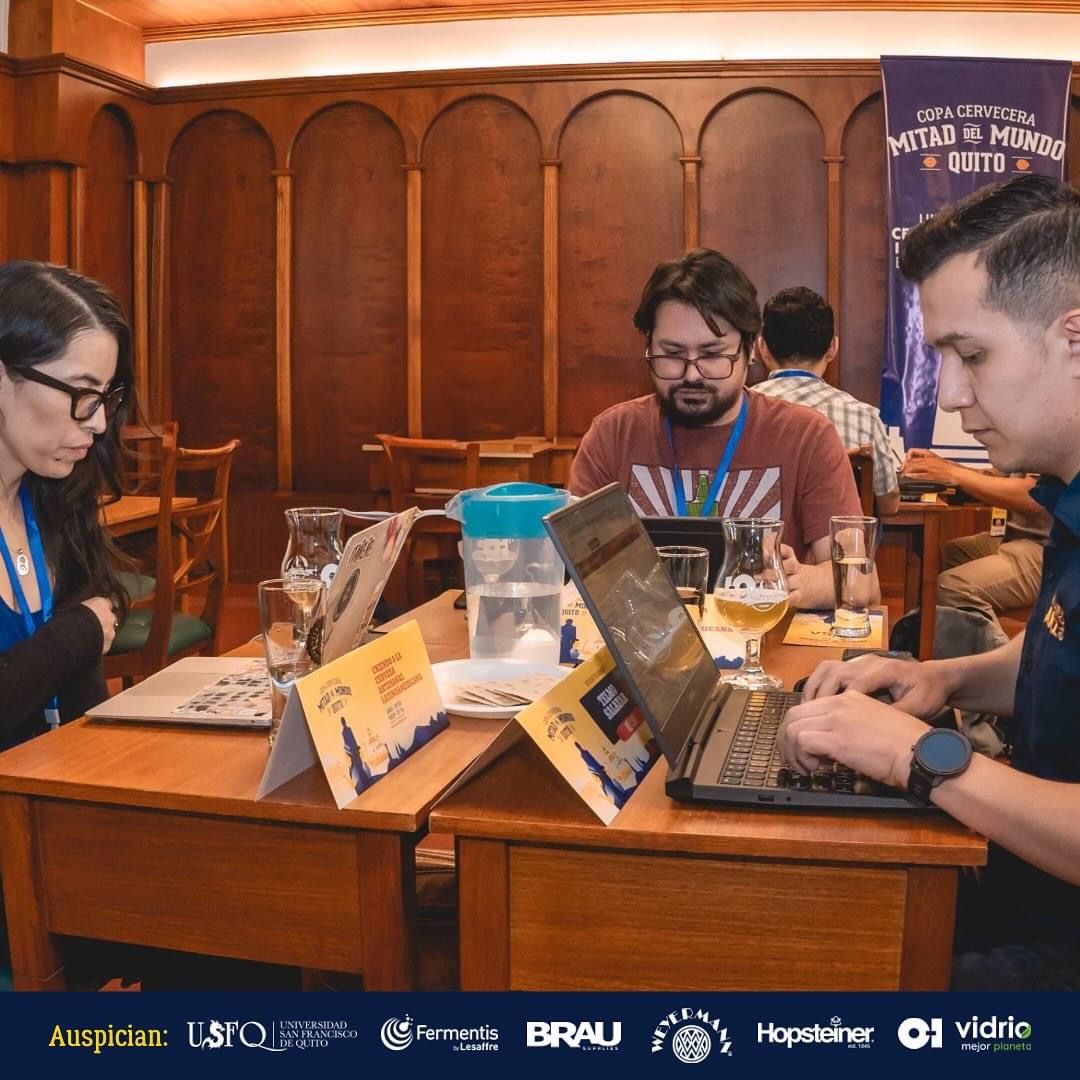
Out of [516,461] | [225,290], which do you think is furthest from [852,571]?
[225,290]

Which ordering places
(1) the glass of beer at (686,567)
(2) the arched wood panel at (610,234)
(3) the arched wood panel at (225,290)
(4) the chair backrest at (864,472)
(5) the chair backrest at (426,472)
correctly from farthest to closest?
(3) the arched wood panel at (225,290) → (2) the arched wood panel at (610,234) → (5) the chair backrest at (426,472) → (4) the chair backrest at (864,472) → (1) the glass of beer at (686,567)

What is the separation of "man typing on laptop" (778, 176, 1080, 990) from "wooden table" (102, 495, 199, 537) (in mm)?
2746

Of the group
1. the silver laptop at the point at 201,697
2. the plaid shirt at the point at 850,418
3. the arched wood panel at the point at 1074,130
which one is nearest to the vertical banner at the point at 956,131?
the arched wood panel at the point at 1074,130

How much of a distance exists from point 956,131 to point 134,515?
15.2ft

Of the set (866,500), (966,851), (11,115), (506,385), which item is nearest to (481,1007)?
(966,851)

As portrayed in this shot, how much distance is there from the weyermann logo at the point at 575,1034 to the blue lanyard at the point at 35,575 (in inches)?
43.0

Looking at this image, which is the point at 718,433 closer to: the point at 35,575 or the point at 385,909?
the point at 35,575

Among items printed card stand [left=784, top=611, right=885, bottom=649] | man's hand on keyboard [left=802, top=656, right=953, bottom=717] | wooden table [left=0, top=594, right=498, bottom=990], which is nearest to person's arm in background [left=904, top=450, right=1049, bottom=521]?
printed card stand [left=784, top=611, right=885, bottom=649]

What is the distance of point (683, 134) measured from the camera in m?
6.41

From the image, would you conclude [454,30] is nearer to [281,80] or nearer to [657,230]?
[281,80]

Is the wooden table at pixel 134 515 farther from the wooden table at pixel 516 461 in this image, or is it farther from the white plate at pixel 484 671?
the white plate at pixel 484 671

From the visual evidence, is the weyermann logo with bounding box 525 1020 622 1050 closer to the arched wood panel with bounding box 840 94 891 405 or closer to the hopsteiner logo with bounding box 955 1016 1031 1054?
the hopsteiner logo with bounding box 955 1016 1031 1054

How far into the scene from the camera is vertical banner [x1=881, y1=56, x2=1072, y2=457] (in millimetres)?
6039

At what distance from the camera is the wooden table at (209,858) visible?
1213 millimetres
